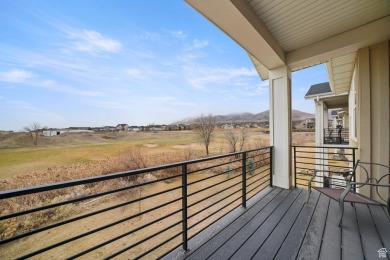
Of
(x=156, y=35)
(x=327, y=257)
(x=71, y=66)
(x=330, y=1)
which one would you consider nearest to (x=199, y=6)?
(x=330, y=1)

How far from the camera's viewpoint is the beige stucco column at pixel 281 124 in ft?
10.9

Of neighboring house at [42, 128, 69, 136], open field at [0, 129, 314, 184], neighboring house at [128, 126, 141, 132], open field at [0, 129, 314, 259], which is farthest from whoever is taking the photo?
neighboring house at [128, 126, 141, 132]

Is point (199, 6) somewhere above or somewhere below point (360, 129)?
above

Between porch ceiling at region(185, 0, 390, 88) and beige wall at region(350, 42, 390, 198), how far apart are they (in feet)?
0.72

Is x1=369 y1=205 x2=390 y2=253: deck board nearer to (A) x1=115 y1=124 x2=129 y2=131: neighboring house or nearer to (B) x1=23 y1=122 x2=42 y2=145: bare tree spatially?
(B) x1=23 y1=122 x2=42 y2=145: bare tree

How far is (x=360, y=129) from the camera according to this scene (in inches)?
109

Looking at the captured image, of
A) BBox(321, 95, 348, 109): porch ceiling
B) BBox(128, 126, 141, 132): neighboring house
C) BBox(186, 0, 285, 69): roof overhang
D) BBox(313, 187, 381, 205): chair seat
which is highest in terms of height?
BBox(321, 95, 348, 109): porch ceiling

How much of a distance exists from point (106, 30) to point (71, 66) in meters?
3.19

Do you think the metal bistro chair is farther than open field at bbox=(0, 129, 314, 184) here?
No

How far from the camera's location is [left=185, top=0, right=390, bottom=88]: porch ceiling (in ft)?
6.17

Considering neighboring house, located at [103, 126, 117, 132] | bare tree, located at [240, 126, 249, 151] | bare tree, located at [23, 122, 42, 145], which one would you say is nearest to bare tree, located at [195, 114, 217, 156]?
bare tree, located at [240, 126, 249, 151]

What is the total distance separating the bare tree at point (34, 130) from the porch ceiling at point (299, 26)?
10.1 metres

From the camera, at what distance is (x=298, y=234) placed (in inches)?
74.7

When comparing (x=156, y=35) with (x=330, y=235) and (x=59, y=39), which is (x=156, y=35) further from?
(x=330, y=235)
